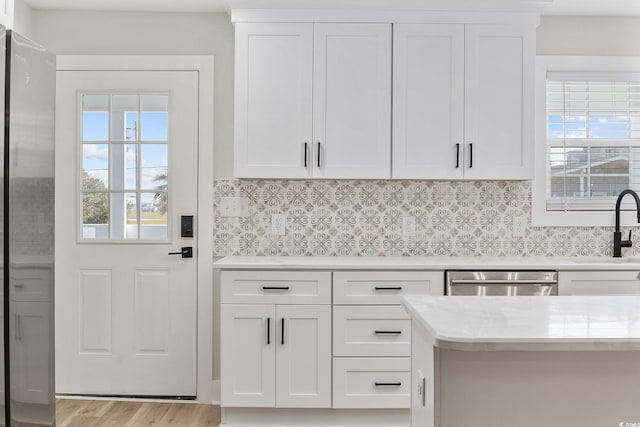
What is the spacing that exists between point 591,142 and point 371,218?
1.57 metres

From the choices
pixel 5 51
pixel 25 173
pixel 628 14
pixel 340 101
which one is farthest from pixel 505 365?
pixel 628 14

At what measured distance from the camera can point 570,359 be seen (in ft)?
4.35

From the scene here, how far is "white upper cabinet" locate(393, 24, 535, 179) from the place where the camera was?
9.77ft

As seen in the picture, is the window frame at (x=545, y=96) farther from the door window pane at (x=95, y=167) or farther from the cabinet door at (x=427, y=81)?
the door window pane at (x=95, y=167)

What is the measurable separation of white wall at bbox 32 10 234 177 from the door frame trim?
1.8 inches

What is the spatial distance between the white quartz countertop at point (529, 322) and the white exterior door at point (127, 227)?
1.97 metres

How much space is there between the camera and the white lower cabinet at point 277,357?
2.78 metres

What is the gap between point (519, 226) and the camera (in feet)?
10.9

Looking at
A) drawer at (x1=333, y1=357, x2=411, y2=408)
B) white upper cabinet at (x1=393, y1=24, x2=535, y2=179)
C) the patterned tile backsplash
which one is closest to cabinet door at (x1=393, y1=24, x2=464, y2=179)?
white upper cabinet at (x1=393, y1=24, x2=535, y2=179)

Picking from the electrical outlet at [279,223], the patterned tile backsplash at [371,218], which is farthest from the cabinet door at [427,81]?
the electrical outlet at [279,223]

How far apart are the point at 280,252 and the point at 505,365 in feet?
6.92

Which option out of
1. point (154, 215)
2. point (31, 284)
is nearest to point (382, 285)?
point (154, 215)

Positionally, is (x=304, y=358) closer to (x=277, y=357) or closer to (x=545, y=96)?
(x=277, y=357)

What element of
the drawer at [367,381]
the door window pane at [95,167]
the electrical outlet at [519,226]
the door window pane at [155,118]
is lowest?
the drawer at [367,381]
